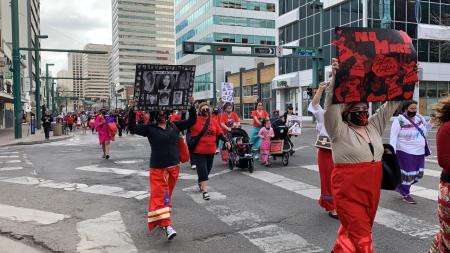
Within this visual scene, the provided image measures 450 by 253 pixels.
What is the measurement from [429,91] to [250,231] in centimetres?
4046

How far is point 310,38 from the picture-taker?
151 ft

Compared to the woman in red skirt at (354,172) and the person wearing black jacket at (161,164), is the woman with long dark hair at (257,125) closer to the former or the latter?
the person wearing black jacket at (161,164)

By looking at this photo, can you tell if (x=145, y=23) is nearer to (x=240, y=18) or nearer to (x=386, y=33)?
(x=240, y=18)

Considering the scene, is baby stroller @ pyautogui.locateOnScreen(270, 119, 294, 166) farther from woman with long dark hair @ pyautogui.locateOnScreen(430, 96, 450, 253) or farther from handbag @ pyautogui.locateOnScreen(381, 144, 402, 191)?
woman with long dark hair @ pyautogui.locateOnScreen(430, 96, 450, 253)

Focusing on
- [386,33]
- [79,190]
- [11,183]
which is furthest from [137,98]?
[11,183]

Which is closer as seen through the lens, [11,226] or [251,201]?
[11,226]

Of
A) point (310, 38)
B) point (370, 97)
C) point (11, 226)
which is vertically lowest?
point (11, 226)

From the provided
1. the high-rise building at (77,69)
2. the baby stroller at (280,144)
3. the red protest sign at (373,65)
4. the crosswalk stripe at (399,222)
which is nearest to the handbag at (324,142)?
the crosswalk stripe at (399,222)

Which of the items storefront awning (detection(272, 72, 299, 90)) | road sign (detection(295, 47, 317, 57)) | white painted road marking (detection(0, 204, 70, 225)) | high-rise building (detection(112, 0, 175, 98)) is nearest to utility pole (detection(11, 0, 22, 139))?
road sign (detection(295, 47, 317, 57))

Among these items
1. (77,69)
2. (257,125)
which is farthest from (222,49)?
(77,69)

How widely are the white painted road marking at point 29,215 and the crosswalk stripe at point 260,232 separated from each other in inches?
91.2

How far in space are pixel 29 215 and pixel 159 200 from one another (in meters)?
2.69

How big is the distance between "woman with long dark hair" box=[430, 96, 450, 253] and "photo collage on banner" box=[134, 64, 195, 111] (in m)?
3.45

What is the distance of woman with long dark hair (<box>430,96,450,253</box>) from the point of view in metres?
3.51
